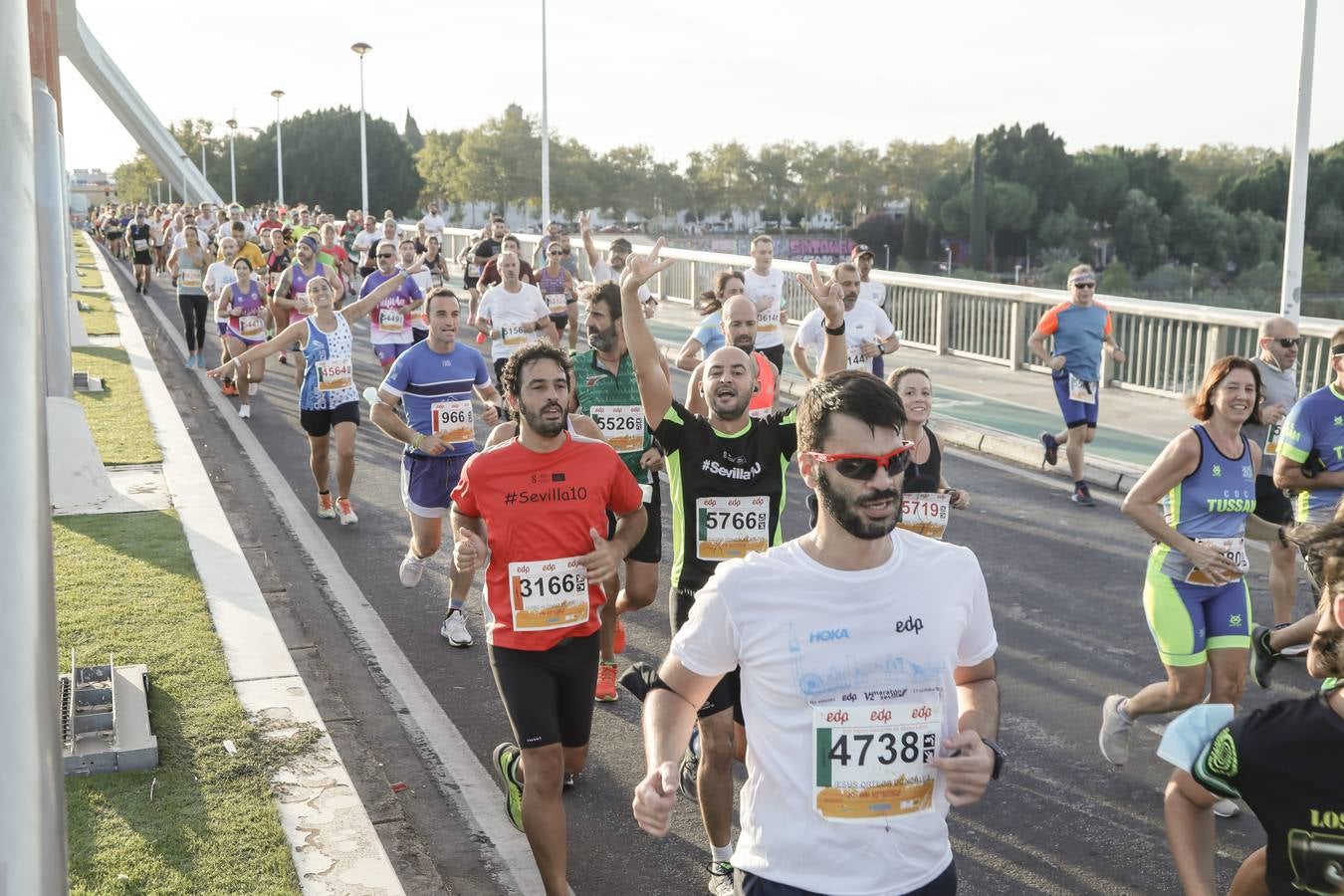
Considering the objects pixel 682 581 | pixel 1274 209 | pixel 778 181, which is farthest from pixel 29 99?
pixel 778 181

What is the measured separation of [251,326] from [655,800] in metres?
15.1

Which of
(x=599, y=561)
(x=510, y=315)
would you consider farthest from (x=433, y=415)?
(x=510, y=315)

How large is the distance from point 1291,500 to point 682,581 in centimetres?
449

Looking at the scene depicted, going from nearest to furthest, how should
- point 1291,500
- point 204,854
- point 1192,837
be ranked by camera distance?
point 1192,837, point 204,854, point 1291,500

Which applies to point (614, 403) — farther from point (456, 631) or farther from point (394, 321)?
point (394, 321)

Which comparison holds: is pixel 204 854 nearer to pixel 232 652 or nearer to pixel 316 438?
pixel 232 652

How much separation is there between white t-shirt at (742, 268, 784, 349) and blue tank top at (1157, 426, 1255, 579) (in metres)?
8.19

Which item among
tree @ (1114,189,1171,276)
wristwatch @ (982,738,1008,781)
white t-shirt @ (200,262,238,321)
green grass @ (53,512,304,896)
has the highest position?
tree @ (1114,189,1171,276)

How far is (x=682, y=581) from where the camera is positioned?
5766mm

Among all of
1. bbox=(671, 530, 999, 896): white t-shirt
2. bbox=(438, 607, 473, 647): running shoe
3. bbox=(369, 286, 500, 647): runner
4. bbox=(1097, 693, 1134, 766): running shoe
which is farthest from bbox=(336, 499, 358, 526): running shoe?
bbox=(671, 530, 999, 896): white t-shirt

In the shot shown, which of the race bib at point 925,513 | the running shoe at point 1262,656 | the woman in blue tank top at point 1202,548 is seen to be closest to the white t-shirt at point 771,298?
the race bib at point 925,513

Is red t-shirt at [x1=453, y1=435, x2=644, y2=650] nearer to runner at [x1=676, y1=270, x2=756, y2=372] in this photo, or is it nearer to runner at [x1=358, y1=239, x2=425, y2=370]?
runner at [x1=676, y1=270, x2=756, y2=372]

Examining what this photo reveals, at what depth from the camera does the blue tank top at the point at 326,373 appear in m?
10.9

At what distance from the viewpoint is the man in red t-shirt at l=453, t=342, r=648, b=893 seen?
5102mm
